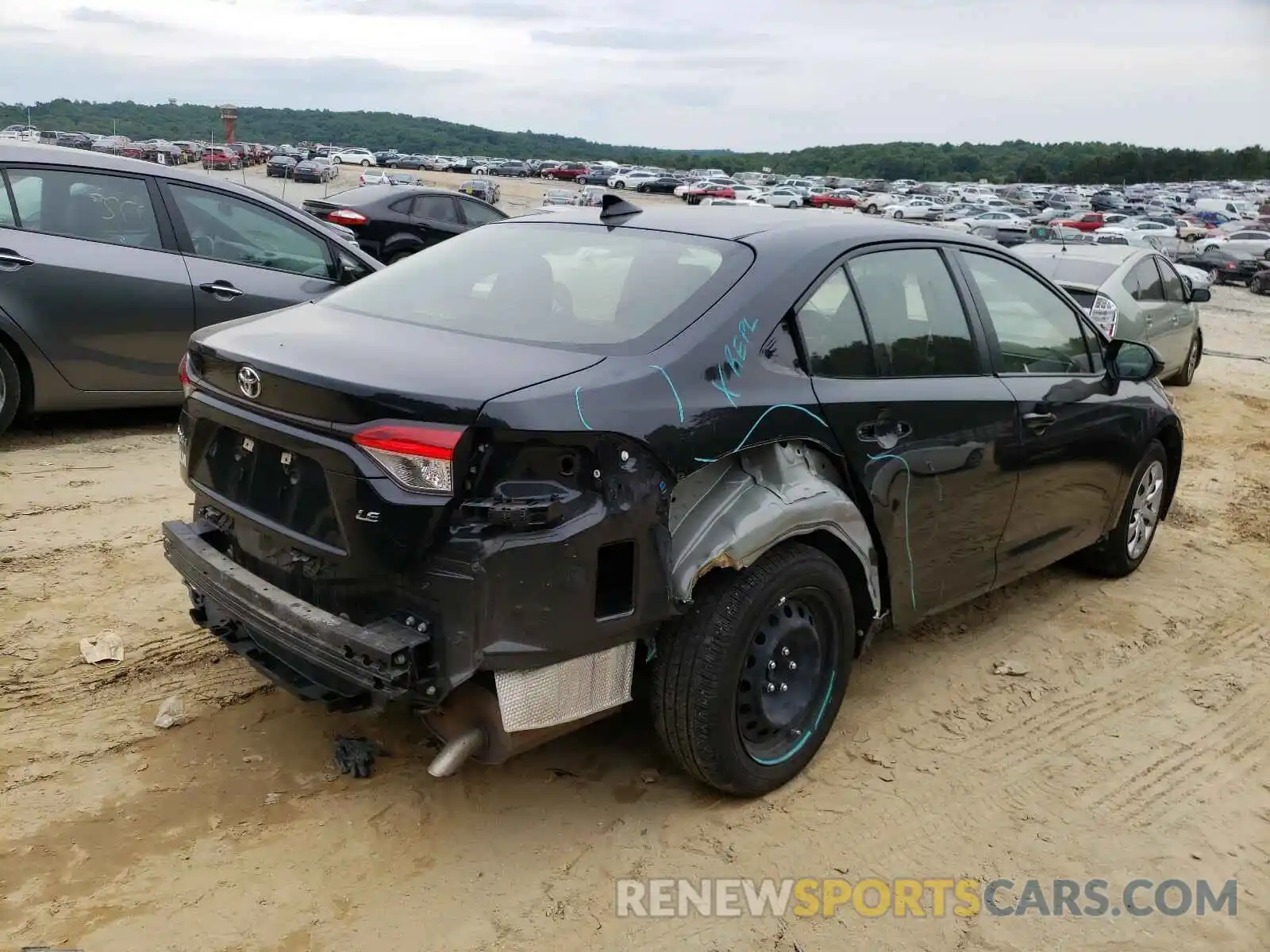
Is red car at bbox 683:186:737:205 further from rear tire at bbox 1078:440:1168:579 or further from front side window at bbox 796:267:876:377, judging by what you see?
front side window at bbox 796:267:876:377

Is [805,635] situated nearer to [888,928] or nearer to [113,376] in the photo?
[888,928]

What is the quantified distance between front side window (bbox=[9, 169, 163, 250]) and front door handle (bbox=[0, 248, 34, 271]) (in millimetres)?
220

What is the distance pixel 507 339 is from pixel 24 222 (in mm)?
4397

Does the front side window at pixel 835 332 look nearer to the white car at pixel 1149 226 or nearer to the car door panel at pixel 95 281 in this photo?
the car door panel at pixel 95 281

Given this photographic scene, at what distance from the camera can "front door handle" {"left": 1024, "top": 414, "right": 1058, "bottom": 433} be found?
4.07m

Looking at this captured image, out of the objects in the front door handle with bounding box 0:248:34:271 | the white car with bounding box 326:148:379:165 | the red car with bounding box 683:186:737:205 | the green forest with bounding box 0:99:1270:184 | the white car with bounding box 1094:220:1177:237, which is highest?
the green forest with bounding box 0:99:1270:184

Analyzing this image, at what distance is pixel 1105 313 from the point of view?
9.26 meters

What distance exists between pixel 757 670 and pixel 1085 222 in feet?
168

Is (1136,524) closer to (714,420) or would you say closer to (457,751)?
(714,420)

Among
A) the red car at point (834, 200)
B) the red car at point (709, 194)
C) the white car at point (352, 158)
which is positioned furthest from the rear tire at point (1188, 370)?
the white car at point (352, 158)

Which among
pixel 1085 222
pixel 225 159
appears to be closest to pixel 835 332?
pixel 225 159

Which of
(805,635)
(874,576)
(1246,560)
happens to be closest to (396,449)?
(805,635)

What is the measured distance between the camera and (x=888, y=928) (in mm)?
2789

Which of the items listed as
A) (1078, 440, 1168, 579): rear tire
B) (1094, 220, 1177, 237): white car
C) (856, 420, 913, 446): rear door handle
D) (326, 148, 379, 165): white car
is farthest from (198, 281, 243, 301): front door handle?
(326, 148, 379, 165): white car
